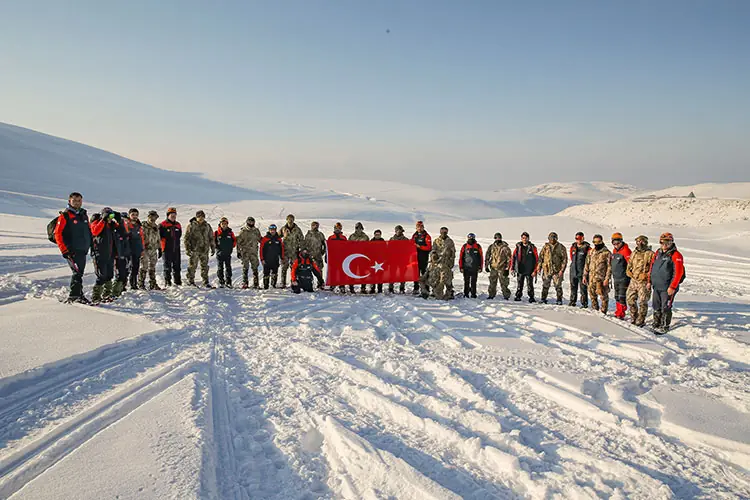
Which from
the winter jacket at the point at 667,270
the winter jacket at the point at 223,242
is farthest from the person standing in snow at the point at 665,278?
the winter jacket at the point at 223,242

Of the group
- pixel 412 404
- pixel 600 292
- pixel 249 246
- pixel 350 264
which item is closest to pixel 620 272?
pixel 600 292

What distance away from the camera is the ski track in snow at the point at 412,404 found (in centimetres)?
316

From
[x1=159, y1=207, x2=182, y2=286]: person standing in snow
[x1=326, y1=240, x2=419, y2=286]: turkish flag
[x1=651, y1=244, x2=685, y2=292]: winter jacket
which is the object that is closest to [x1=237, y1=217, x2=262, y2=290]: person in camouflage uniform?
[x1=159, y1=207, x2=182, y2=286]: person standing in snow

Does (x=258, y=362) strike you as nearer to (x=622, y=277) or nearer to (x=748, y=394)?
(x=748, y=394)

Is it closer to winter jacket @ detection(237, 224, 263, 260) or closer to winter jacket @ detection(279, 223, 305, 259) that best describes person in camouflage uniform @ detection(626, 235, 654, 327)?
winter jacket @ detection(279, 223, 305, 259)

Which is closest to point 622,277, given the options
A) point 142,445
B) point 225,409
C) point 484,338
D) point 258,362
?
point 484,338

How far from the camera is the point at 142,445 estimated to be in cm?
342

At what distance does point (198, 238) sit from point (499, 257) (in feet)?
22.8

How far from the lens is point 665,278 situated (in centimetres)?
743

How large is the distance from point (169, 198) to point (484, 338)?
57052 mm

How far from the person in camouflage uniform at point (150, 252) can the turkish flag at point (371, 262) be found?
3907mm

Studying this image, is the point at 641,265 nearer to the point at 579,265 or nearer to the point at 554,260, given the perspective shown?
the point at 579,265

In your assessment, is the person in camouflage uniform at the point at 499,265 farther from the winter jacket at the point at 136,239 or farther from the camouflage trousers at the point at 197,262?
the winter jacket at the point at 136,239

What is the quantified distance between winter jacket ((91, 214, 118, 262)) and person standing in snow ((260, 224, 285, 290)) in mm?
3105
